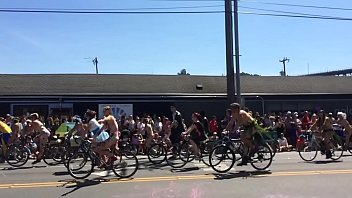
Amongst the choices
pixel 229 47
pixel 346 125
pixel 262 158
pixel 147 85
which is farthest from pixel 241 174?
pixel 147 85

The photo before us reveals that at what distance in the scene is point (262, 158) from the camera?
12.6 m

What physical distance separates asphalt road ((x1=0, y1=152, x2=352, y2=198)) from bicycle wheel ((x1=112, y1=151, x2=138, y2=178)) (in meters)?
0.23

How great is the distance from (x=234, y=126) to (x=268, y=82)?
Result: 20326mm

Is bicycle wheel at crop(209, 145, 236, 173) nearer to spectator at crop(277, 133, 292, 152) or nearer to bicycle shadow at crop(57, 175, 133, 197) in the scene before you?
bicycle shadow at crop(57, 175, 133, 197)

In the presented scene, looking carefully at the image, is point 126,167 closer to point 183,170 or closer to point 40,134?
point 183,170

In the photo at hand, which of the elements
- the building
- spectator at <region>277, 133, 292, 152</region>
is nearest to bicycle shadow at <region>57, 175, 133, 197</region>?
spectator at <region>277, 133, 292, 152</region>

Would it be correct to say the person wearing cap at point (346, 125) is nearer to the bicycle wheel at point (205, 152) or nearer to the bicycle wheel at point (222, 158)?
the bicycle wheel at point (205, 152)

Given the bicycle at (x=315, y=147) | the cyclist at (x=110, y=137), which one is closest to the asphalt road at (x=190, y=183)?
the cyclist at (x=110, y=137)

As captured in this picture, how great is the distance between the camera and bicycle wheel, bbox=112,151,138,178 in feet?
37.7

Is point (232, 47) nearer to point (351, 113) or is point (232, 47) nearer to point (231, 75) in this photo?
point (231, 75)

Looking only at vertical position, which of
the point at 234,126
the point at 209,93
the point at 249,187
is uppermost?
the point at 209,93

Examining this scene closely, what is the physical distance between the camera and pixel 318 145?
14992 mm

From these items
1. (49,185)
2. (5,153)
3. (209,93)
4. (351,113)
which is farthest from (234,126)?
(351,113)

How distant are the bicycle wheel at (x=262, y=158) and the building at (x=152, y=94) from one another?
1415 cm
